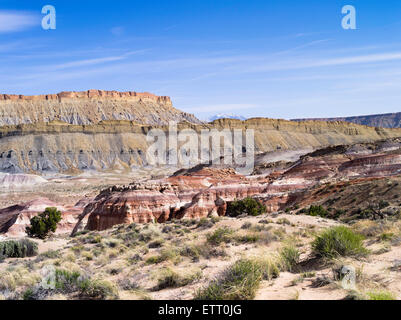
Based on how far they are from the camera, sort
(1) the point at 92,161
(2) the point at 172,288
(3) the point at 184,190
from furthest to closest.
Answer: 1. (1) the point at 92,161
2. (3) the point at 184,190
3. (2) the point at 172,288

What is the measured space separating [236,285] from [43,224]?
30.7 metres

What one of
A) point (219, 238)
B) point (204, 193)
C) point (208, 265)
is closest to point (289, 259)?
point (208, 265)

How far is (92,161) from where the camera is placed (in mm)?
131500

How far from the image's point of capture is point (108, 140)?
143000mm

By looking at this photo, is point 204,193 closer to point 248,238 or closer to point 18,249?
point 18,249

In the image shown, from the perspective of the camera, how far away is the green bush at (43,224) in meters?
34.6

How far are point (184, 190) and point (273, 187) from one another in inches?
352

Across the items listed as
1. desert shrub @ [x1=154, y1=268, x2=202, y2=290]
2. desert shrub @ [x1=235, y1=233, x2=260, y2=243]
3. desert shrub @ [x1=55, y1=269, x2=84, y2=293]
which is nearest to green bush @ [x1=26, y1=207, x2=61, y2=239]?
desert shrub @ [x1=235, y1=233, x2=260, y2=243]

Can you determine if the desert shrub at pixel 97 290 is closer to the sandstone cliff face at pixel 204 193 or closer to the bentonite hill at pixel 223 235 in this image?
the bentonite hill at pixel 223 235

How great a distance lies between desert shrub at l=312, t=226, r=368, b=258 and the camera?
9906 mm

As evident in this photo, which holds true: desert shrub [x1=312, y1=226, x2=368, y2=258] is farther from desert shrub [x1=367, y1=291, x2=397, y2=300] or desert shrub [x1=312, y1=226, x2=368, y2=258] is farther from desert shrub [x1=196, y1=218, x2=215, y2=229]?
desert shrub [x1=196, y1=218, x2=215, y2=229]
